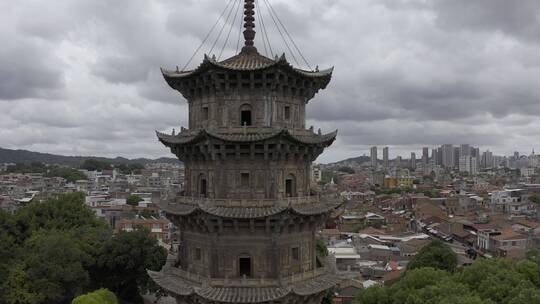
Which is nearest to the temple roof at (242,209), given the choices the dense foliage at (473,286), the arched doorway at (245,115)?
the arched doorway at (245,115)

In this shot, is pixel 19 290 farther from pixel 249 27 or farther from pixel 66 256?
pixel 249 27

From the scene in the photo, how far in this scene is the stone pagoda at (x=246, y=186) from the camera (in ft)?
67.8

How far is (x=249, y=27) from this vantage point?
77.0ft

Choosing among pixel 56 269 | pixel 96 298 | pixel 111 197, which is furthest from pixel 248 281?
pixel 111 197

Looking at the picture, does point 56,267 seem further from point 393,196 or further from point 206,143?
point 393,196

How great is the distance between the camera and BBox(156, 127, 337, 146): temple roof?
2036cm

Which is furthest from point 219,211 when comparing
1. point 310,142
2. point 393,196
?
point 393,196

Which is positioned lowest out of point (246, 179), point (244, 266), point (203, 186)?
point (244, 266)

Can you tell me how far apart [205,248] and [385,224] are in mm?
87055

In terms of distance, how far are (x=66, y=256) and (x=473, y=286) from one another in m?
33.8

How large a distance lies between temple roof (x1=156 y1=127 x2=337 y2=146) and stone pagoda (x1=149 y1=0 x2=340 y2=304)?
5cm

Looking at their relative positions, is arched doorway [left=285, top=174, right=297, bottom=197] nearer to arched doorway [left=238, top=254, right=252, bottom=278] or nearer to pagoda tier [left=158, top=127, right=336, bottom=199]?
pagoda tier [left=158, top=127, right=336, bottom=199]

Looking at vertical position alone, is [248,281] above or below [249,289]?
above

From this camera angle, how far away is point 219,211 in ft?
67.4
